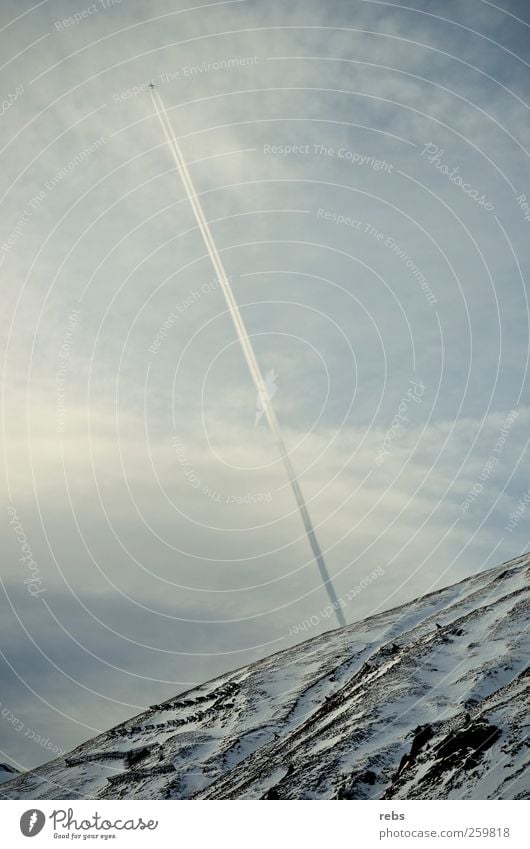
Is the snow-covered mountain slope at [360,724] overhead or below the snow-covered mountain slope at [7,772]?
below

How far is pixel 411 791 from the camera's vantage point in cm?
5922

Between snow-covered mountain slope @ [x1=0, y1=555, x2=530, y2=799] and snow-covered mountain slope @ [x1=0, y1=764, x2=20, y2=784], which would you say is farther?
snow-covered mountain slope @ [x1=0, y1=764, x2=20, y2=784]

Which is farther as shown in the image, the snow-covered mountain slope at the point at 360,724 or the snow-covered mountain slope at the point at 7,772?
the snow-covered mountain slope at the point at 7,772

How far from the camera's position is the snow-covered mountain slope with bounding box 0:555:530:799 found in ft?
211

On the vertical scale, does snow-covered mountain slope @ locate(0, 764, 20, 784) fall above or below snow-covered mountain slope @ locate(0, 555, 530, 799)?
above

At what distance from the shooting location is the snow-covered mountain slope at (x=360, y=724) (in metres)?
64.4

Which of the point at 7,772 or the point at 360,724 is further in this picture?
the point at 7,772

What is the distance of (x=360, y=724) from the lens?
279ft

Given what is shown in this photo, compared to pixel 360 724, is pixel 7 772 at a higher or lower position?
higher
